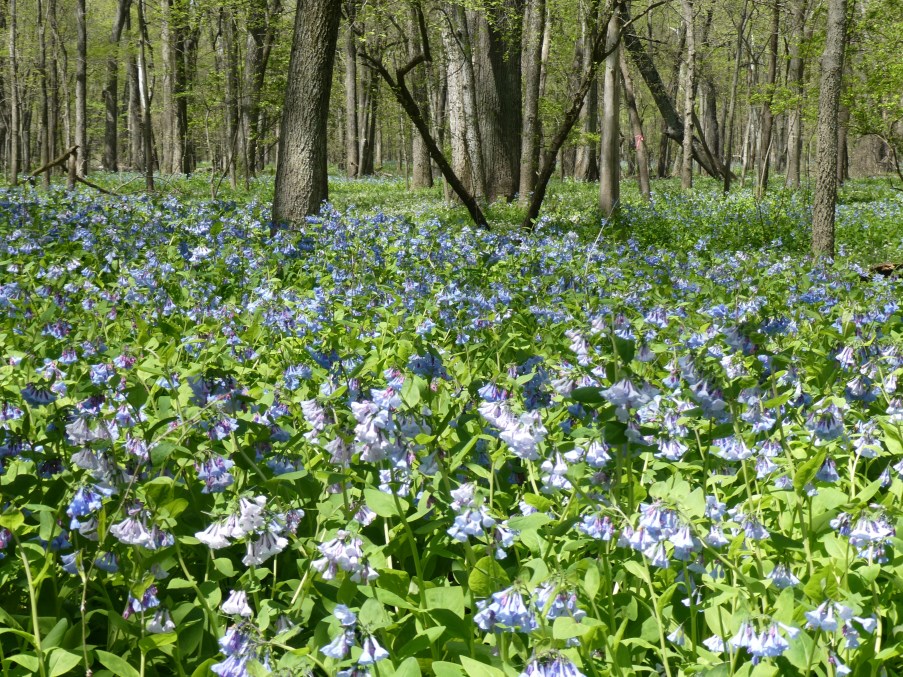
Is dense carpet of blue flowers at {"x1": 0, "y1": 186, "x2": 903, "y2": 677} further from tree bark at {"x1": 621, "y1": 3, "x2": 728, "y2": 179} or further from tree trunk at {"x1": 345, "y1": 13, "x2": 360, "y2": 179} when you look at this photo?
tree trunk at {"x1": 345, "y1": 13, "x2": 360, "y2": 179}

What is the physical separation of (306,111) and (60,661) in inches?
252

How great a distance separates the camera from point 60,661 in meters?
1.62

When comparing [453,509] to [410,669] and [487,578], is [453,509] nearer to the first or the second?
[487,578]

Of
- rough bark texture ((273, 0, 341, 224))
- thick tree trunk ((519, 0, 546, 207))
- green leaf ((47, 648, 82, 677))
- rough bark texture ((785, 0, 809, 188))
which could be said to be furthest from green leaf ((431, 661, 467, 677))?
rough bark texture ((785, 0, 809, 188))

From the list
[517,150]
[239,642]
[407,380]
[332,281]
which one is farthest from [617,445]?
[517,150]

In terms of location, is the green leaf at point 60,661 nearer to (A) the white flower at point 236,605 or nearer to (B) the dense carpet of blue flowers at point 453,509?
(B) the dense carpet of blue flowers at point 453,509

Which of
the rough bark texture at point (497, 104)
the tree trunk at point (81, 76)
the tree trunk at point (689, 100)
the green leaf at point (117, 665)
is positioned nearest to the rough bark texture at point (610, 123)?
the rough bark texture at point (497, 104)

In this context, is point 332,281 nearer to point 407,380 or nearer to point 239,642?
point 407,380

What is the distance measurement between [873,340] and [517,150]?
10.1m

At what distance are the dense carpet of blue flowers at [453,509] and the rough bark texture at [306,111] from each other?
405 cm

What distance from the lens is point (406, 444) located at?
171 centimetres

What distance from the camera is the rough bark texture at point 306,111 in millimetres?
7383

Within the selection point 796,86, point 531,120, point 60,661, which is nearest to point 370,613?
point 60,661

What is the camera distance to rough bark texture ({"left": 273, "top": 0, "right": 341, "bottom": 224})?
738cm
